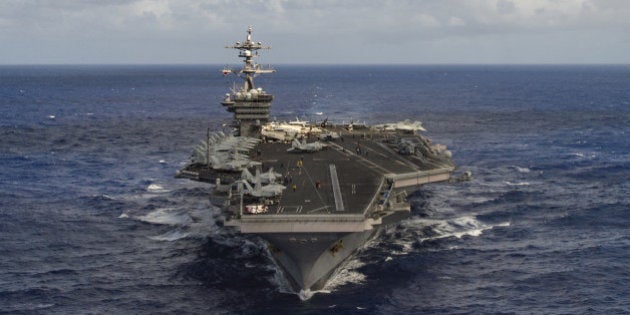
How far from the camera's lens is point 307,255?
32.8 meters

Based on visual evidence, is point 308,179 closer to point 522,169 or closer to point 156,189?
point 156,189

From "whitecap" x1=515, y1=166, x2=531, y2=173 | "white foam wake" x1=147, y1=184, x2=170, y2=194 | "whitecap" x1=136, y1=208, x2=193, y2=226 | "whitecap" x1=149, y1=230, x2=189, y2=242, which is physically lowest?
"whitecap" x1=149, y1=230, x2=189, y2=242

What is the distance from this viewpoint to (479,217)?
157 ft

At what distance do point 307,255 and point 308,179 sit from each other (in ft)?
34.0

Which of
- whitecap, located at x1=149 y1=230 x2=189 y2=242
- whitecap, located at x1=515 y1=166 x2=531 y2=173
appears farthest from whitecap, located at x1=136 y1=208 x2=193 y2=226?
whitecap, located at x1=515 y1=166 x2=531 y2=173

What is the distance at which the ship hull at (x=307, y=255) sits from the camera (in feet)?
107

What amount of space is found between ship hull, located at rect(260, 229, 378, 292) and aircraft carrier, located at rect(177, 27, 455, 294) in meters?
0.05

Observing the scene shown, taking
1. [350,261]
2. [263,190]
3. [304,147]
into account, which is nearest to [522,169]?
[304,147]

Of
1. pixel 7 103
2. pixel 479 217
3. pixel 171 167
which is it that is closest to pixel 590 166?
pixel 479 217

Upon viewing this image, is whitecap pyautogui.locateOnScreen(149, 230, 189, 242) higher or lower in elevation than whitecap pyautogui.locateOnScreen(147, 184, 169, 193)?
lower

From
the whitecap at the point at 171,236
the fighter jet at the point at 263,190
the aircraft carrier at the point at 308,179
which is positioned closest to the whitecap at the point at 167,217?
the whitecap at the point at 171,236

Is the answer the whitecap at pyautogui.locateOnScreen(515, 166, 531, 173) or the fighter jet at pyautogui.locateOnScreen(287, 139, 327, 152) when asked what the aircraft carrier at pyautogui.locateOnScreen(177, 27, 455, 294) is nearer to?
the fighter jet at pyautogui.locateOnScreen(287, 139, 327, 152)

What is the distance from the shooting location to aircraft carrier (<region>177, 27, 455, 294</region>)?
Answer: 32750 mm

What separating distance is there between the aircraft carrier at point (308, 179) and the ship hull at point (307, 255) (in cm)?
5
